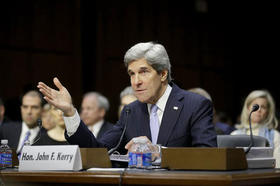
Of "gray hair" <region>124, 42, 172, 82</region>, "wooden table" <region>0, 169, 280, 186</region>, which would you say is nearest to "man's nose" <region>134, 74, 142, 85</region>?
"gray hair" <region>124, 42, 172, 82</region>

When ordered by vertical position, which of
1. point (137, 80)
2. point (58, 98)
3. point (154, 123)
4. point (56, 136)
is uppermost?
point (137, 80)

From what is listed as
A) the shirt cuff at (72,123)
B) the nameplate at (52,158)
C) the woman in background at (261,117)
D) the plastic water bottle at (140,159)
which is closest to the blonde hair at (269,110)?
the woman in background at (261,117)

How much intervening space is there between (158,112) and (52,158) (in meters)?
1.08

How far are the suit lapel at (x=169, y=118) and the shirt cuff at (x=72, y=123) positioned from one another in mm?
596

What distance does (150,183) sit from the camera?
8.33ft

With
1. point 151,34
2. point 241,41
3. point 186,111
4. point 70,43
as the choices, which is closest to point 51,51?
point 70,43

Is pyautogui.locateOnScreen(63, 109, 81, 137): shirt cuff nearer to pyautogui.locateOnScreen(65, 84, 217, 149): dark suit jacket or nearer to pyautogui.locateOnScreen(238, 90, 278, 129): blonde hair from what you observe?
pyautogui.locateOnScreen(65, 84, 217, 149): dark suit jacket

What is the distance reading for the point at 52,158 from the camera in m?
2.97

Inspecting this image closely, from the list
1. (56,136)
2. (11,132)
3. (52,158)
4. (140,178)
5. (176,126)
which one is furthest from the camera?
(11,132)

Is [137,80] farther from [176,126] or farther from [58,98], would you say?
[58,98]

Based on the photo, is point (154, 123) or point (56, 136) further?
point (56, 136)

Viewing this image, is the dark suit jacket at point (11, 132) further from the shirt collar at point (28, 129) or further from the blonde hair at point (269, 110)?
the blonde hair at point (269, 110)

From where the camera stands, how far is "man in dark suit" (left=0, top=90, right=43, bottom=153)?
21.2 feet

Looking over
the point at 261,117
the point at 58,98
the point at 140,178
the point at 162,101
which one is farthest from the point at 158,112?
the point at 261,117
